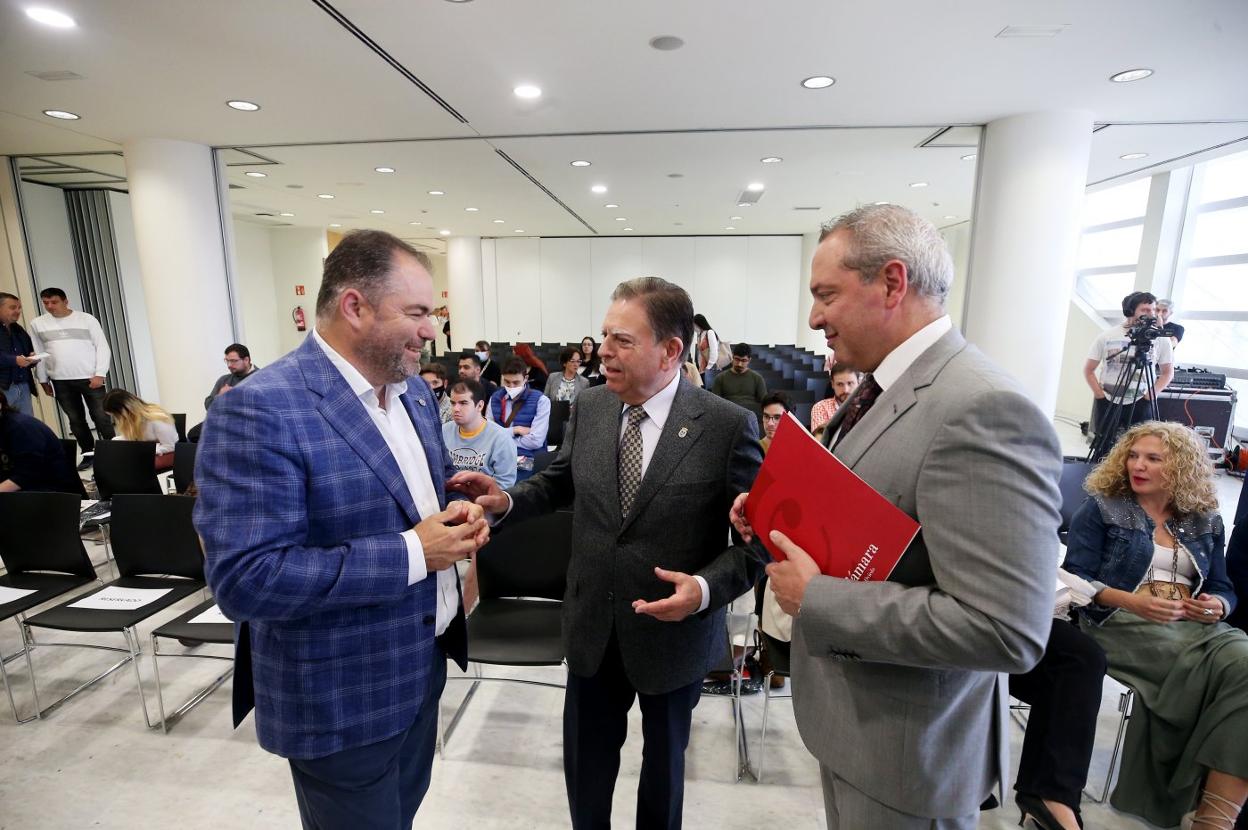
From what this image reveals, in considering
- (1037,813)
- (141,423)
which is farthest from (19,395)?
(1037,813)

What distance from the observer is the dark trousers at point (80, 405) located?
602 centimetres

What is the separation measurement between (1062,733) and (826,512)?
1.80 m

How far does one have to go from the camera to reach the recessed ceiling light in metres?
2.96

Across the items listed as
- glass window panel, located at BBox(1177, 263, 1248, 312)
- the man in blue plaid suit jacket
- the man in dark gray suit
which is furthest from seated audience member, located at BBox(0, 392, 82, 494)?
glass window panel, located at BBox(1177, 263, 1248, 312)

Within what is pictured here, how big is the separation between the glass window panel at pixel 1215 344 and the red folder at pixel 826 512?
9.04m

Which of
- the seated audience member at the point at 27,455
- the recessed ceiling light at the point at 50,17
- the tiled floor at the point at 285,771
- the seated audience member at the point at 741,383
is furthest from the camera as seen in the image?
the seated audience member at the point at 741,383

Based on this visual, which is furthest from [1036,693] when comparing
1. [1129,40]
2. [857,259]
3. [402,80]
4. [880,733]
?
[402,80]

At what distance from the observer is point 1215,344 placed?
7664 millimetres

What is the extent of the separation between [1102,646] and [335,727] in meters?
2.66

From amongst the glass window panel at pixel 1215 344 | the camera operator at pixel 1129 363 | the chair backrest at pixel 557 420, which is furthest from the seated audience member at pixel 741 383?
the glass window panel at pixel 1215 344

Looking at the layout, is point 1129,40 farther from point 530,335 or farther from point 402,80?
point 530,335

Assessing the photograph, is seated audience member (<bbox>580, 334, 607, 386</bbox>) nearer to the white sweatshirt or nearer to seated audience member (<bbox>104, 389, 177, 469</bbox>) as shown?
seated audience member (<bbox>104, 389, 177, 469</bbox>)

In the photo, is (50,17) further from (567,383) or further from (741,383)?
(741,383)

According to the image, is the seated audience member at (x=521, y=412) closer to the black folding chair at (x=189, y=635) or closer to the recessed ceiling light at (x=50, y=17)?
the black folding chair at (x=189, y=635)
